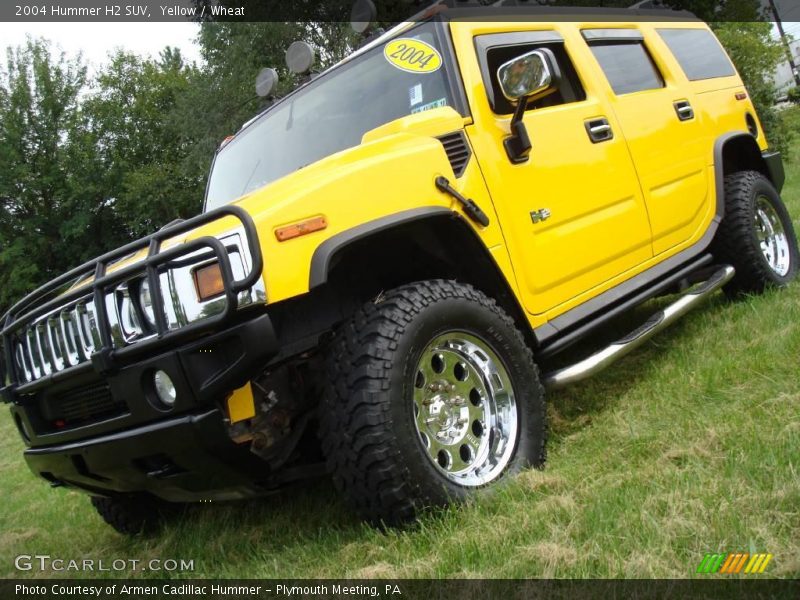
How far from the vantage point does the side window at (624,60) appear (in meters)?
3.89

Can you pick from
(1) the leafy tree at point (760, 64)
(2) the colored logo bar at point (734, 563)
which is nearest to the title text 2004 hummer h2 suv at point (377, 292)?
(2) the colored logo bar at point (734, 563)

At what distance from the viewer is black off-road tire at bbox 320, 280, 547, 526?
2211 mm

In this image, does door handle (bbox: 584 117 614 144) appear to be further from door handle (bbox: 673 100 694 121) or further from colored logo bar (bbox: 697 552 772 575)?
colored logo bar (bbox: 697 552 772 575)

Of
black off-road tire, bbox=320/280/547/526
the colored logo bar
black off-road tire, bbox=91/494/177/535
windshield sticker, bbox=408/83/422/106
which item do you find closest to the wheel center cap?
black off-road tire, bbox=320/280/547/526

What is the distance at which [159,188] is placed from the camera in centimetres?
3152

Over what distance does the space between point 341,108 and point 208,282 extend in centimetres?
152

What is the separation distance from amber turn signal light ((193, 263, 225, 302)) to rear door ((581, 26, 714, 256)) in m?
2.51

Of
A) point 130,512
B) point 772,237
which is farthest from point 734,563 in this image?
point 772,237

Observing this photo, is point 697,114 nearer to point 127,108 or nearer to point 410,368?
point 410,368

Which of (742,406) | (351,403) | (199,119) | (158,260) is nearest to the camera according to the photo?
(158,260)

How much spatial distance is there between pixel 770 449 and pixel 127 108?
3911cm

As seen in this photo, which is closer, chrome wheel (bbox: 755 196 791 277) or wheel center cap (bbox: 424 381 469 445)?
wheel center cap (bbox: 424 381 469 445)

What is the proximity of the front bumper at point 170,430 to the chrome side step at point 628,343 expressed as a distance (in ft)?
4.30

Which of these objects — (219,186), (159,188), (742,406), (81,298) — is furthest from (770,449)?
(159,188)
